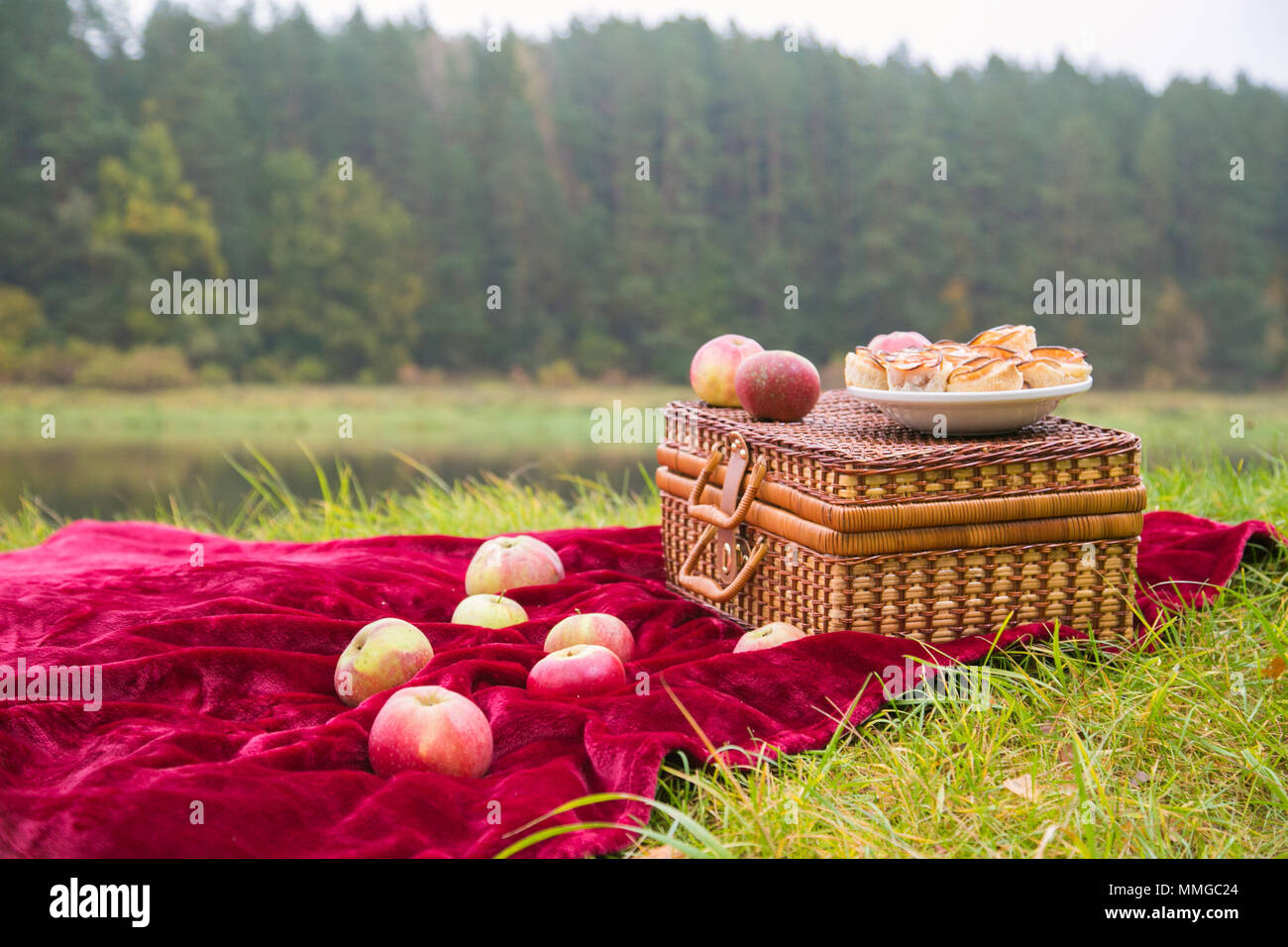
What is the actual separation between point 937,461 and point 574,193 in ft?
36.5

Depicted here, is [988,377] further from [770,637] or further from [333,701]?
[333,701]

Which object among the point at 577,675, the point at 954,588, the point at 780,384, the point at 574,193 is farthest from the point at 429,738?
the point at 574,193

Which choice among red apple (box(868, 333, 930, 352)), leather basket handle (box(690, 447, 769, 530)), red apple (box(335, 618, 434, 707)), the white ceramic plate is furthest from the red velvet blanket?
red apple (box(868, 333, 930, 352))

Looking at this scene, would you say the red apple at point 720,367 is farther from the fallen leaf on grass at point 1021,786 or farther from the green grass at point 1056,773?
the fallen leaf on grass at point 1021,786

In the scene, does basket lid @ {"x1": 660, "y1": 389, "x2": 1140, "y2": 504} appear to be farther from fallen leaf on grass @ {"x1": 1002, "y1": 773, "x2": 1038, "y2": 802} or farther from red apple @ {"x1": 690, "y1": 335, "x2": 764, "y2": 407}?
fallen leaf on grass @ {"x1": 1002, "y1": 773, "x2": 1038, "y2": 802}

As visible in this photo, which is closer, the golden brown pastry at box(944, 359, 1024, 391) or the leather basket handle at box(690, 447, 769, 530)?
the golden brown pastry at box(944, 359, 1024, 391)

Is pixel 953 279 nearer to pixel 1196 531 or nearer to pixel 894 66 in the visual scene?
pixel 894 66

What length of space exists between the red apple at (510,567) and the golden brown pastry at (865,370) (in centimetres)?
89

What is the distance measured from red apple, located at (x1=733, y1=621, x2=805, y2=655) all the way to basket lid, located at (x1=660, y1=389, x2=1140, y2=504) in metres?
0.29

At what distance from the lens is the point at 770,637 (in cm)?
223

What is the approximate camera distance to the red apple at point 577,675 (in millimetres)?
2064

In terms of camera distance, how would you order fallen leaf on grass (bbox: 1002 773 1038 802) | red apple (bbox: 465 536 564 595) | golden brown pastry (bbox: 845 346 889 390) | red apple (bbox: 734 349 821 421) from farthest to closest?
red apple (bbox: 465 536 564 595) < red apple (bbox: 734 349 821 421) < golden brown pastry (bbox: 845 346 889 390) < fallen leaf on grass (bbox: 1002 773 1038 802)

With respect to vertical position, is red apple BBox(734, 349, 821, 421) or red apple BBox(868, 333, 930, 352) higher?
red apple BBox(868, 333, 930, 352)

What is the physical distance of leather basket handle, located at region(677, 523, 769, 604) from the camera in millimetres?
2410
